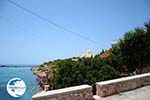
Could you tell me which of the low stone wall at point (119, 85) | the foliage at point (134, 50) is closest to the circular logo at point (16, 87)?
the low stone wall at point (119, 85)

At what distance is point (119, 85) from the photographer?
31.3 feet

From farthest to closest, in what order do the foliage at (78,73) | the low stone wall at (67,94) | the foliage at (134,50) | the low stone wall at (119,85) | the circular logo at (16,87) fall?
the foliage at (134,50) < the circular logo at (16,87) < the foliage at (78,73) < the low stone wall at (119,85) < the low stone wall at (67,94)

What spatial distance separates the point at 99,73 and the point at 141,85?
101 inches

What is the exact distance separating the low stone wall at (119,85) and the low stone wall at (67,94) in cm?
71

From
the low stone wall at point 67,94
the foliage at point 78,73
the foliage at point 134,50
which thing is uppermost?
the foliage at point 134,50

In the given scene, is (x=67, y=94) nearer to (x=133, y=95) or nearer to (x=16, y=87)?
(x=133, y=95)

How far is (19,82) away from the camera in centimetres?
1330

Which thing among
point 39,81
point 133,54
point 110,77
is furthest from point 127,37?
point 110,77

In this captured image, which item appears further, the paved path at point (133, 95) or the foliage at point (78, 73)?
the foliage at point (78, 73)

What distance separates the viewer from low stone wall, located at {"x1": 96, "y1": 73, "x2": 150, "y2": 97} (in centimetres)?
888

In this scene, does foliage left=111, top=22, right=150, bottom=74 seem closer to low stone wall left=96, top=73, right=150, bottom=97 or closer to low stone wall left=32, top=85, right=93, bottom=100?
low stone wall left=96, top=73, right=150, bottom=97

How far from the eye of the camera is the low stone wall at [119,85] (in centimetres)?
888

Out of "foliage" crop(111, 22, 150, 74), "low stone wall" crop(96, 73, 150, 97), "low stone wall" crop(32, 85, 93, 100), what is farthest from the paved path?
"foliage" crop(111, 22, 150, 74)

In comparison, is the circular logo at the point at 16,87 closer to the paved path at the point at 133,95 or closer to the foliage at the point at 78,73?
the foliage at the point at 78,73
